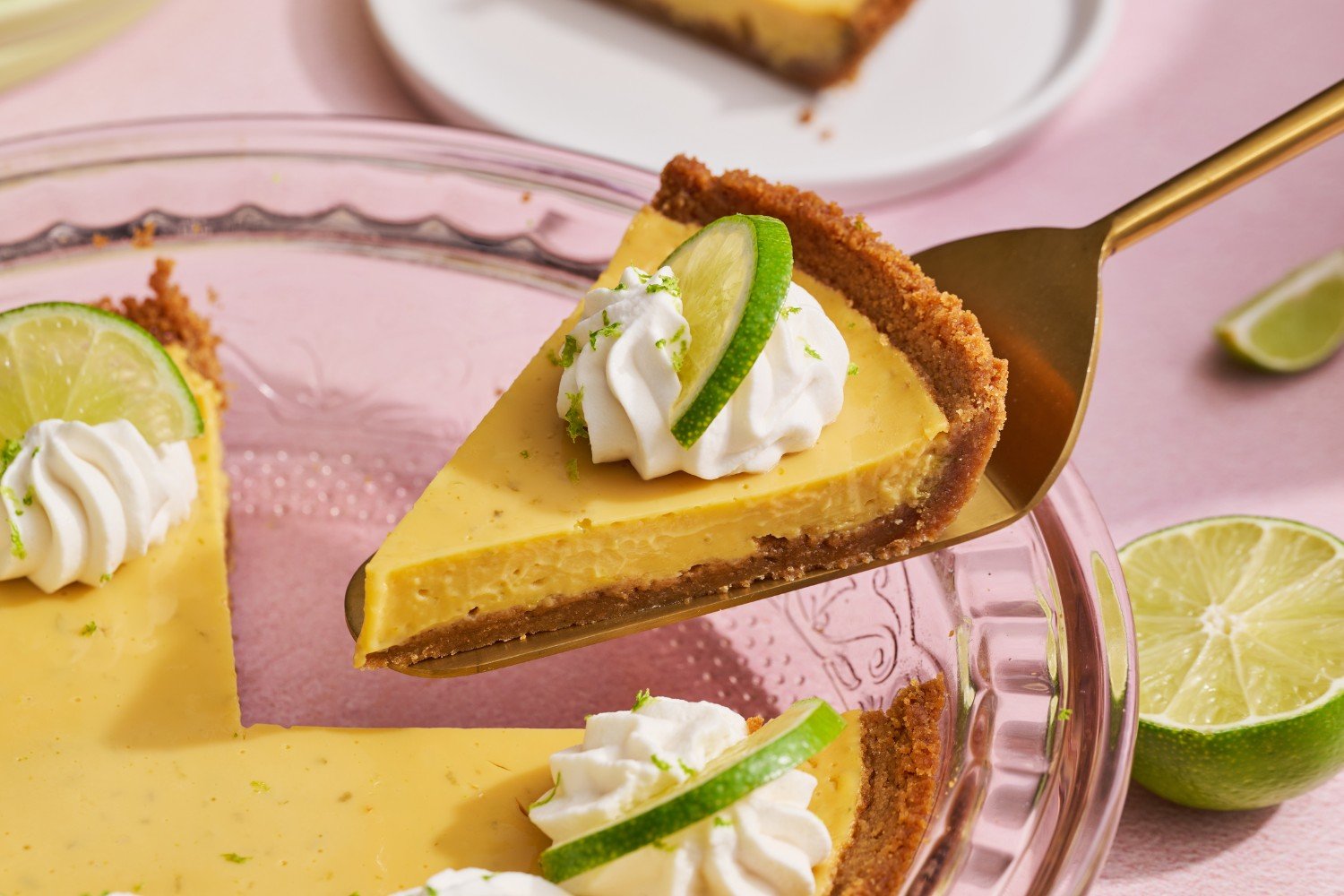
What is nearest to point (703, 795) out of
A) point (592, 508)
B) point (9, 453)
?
point (592, 508)

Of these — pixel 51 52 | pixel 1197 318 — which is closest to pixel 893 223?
pixel 1197 318

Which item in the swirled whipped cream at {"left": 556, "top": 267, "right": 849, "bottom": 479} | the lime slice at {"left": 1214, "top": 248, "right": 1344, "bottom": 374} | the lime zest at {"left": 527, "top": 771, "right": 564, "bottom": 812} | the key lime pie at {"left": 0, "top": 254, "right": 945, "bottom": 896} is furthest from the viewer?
the lime slice at {"left": 1214, "top": 248, "right": 1344, "bottom": 374}

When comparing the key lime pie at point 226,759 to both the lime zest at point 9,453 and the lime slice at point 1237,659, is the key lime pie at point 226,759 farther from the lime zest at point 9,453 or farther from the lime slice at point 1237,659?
the lime slice at point 1237,659

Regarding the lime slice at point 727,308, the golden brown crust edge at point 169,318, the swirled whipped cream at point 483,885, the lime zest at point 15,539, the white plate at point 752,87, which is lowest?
the swirled whipped cream at point 483,885

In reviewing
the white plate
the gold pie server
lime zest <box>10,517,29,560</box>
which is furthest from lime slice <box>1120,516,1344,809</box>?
lime zest <box>10,517,29,560</box>

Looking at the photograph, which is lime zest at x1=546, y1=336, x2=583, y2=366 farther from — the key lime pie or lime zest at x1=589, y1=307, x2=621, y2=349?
the key lime pie

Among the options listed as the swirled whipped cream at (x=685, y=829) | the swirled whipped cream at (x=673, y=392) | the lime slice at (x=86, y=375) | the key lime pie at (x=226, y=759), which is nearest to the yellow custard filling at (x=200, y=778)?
the key lime pie at (x=226, y=759)

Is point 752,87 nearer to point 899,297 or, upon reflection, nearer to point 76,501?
point 899,297
